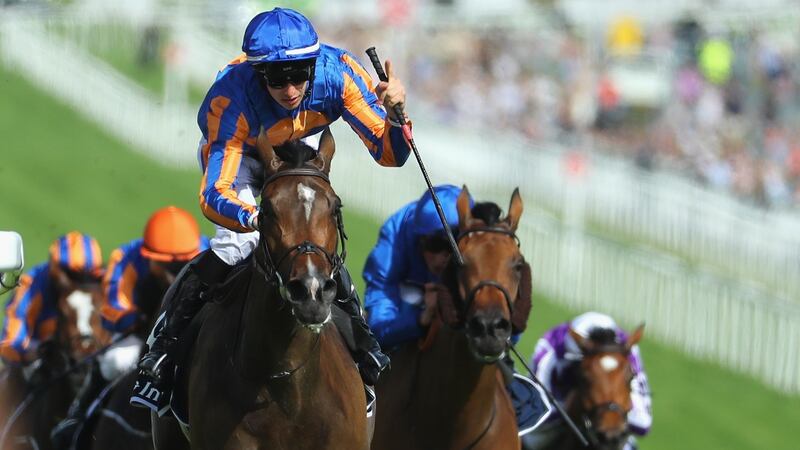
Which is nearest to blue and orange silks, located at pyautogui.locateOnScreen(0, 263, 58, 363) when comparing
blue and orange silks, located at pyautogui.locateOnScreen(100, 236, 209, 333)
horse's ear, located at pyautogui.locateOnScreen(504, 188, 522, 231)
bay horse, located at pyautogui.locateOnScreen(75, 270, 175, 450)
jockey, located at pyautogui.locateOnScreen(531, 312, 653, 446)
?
blue and orange silks, located at pyautogui.locateOnScreen(100, 236, 209, 333)

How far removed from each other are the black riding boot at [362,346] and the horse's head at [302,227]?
718mm

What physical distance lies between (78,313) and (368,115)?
414 cm

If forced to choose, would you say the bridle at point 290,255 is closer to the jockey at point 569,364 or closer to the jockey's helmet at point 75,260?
the jockey at point 569,364

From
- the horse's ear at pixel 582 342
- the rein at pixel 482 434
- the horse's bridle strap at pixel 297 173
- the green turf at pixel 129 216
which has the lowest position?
the green turf at pixel 129 216

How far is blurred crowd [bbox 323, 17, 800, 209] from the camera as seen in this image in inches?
993

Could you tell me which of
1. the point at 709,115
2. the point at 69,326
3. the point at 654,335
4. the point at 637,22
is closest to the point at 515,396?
the point at 69,326

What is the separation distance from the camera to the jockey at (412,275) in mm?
7688

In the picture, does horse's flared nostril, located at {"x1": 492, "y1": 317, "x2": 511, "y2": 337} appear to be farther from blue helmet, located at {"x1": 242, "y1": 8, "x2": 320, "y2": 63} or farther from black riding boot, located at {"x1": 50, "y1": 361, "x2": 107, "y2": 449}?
black riding boot, located at {"x1": 50, "y1": 361, "x2": 107, "y2": 449}

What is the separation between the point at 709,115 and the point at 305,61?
71.4 ft

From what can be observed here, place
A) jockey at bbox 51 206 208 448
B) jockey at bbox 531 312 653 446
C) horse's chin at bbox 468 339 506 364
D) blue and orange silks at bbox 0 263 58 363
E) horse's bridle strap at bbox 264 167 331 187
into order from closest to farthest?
horse's bridle strap at bbox 264 167 331 187, horse's chin at bbox 468 339 506 364, jockey at bbox 51 206 208 448, jockey at bbox 531 312 653 446, blue and orange silks at bbox 0 263 58 363

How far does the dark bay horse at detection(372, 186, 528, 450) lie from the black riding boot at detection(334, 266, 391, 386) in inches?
21.8

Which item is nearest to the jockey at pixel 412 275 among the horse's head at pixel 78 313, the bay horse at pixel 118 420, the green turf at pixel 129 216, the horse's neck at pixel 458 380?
the horse's neck at pixel 458 380

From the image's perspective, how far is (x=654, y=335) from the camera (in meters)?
19.7

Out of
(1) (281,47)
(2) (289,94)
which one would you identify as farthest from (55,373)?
(1) (281,47)
